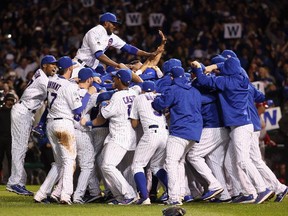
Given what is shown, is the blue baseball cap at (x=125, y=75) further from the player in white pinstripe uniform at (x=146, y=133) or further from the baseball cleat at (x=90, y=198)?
the baseball cleat at (x=90, y=198)

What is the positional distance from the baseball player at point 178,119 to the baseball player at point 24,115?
2237 mm

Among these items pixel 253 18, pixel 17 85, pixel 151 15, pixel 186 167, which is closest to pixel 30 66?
pixel 17 85

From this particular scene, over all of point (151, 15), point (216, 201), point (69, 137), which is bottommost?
point (216, 201)

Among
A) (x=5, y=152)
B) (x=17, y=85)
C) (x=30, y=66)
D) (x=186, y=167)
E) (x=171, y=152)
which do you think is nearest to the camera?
(x=171, y=152)

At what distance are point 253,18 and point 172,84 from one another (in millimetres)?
12259

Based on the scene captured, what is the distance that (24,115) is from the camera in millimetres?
18234

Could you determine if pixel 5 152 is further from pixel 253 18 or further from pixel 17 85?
pixel 253 18

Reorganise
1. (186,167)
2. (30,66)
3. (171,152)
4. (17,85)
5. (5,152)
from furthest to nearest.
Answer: (30,66), (17,85), (5,152), (186,167), (171,152)

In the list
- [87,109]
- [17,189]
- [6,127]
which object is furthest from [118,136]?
[6,127]

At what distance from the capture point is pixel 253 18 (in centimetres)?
2873

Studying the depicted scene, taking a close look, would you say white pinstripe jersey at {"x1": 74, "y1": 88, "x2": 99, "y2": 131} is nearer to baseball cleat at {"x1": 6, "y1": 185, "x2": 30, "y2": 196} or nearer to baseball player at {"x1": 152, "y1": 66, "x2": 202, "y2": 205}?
baseball player at {"x1": 152, "y1": 66, "x2": 202, "y2": 205}

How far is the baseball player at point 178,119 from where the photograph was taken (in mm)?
16625

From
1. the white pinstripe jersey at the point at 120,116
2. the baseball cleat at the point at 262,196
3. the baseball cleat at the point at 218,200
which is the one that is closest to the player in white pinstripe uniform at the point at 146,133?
the white pinstripe jersey at the point at 120,116

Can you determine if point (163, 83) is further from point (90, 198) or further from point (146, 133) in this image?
point (90, 198)
